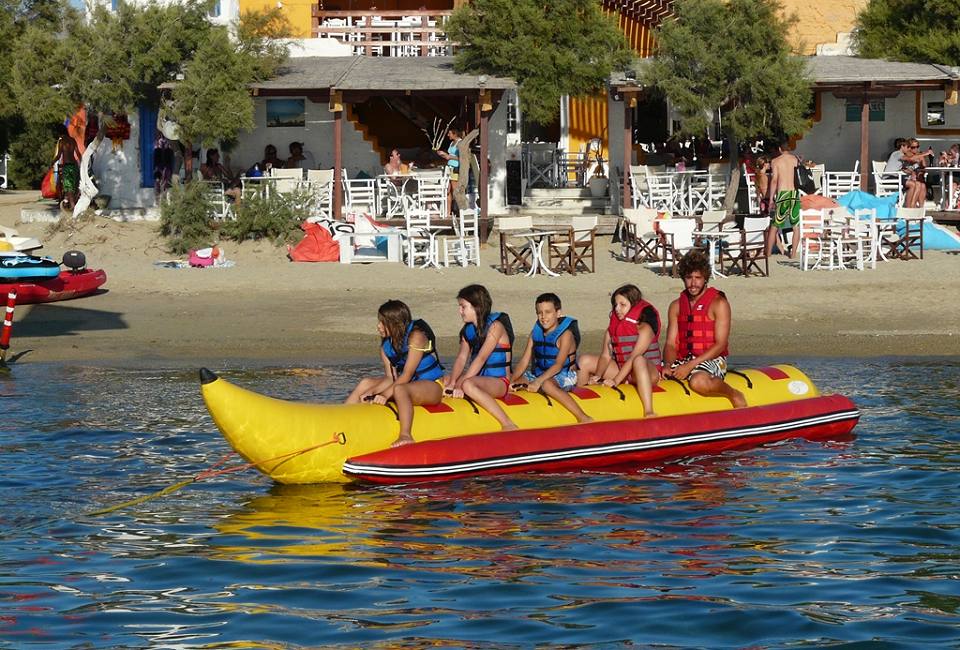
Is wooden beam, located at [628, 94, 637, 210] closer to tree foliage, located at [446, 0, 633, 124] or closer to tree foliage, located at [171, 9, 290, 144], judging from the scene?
tree foliage, located at [446, 0, 633, 124]

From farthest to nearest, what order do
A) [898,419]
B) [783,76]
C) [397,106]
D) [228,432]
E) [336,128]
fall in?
[397,106], [336,128], [783,76], [898,419], [228,432]

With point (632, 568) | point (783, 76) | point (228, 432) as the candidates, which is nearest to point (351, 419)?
point (228, 432)

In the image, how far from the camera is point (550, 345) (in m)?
11.8

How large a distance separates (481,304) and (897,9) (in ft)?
60.9

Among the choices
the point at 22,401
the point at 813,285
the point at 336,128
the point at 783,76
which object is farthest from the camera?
the point at 336,128

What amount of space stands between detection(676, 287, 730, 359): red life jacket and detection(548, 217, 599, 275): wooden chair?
7975mm

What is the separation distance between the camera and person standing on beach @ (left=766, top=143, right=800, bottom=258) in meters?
21.6

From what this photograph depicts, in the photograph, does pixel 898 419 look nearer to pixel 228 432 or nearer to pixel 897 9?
pixel 228 432

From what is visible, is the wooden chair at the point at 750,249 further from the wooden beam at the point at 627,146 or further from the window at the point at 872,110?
the window at the point at 872,110

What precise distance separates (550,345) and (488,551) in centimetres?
265

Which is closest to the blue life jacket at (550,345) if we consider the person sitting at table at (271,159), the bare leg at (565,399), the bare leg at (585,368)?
the bare leg at (585,368)

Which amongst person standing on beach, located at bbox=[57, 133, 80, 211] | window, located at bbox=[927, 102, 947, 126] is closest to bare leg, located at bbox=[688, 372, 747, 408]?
person standing on beach, located at bbox=[57, 133, 80, 211]

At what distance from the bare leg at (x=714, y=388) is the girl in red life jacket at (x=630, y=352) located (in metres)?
0.29

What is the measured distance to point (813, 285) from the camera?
63.4 feet
